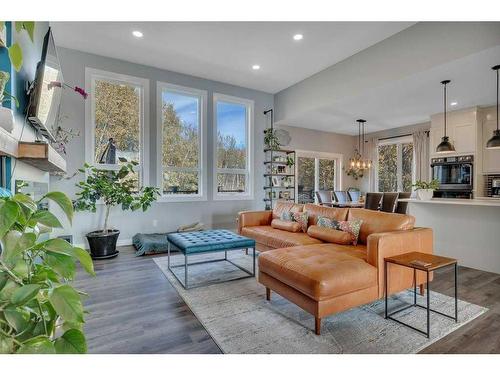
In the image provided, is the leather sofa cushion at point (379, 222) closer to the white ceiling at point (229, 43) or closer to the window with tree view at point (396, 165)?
the white ceiling at point (229, 43)

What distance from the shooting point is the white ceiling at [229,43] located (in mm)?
3631

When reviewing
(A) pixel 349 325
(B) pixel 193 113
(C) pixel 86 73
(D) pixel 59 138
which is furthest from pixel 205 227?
(A) pixel 349 325

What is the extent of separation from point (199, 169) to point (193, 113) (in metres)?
1.20

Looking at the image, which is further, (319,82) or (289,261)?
(319,82)

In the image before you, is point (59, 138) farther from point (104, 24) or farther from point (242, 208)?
point (242, 208)

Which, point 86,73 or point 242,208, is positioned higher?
point 86,73

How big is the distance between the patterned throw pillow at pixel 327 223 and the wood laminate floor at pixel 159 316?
1.21m

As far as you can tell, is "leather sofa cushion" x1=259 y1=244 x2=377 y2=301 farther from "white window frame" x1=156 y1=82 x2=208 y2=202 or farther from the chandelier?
the chandelier

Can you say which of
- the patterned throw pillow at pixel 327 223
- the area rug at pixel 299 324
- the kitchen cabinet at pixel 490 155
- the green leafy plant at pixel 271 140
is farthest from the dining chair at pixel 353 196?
the area rug at pixel 299 324

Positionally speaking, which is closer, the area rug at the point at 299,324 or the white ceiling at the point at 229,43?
the area rug at the point at 299,324

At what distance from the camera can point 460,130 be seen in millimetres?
5441

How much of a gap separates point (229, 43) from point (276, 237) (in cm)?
306

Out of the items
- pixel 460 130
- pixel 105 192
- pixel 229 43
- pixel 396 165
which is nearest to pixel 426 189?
pixel 460 130
